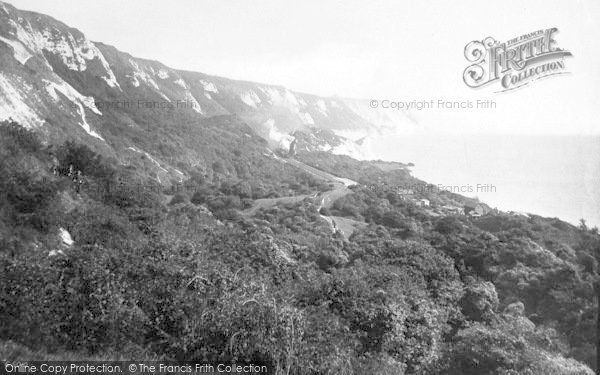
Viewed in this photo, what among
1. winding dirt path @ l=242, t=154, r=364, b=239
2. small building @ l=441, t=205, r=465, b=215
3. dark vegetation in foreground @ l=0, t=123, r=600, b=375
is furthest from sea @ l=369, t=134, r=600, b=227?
dark vegetation in foreground @ l=0, t=123, r=600, b=375

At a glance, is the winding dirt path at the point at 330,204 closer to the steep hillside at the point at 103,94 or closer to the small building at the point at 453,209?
the small building at the point at 453,209

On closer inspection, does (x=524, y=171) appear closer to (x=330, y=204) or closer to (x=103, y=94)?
(x=330, y=204)

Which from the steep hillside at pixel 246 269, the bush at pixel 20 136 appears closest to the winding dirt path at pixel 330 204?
the steep hillside at pixel 246 269

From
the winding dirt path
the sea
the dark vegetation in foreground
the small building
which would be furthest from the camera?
the small building

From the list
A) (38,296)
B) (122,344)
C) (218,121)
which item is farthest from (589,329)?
(218,121)

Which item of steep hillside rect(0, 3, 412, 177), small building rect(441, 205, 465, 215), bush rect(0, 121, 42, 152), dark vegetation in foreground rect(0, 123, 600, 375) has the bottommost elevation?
small building rect(441, 205, 465, 215)

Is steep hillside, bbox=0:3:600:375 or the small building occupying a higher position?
steep hillside, bbox=0:3:600:375

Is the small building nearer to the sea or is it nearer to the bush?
the sea

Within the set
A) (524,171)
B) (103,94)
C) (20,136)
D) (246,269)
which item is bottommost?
(524,171)

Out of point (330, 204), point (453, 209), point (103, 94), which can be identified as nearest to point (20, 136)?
point (330, 204)
